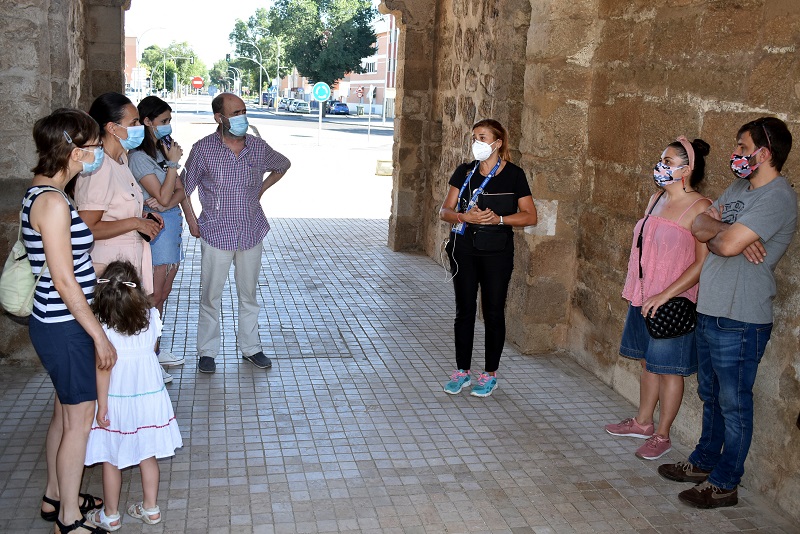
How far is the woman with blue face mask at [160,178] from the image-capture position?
16.7 feet

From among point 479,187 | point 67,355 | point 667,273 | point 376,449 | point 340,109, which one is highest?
point 340,109

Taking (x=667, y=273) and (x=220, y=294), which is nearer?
(x=667, y=273)

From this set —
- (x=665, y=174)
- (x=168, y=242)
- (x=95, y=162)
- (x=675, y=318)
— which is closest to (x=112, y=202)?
(x=95, y=162)

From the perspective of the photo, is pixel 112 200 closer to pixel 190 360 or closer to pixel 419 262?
pixel 190 360

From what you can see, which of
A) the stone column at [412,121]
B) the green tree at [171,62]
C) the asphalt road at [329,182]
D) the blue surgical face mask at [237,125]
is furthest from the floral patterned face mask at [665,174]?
the green tree at [171,62]

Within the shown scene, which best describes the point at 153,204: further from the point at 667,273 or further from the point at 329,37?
the point at 329,37

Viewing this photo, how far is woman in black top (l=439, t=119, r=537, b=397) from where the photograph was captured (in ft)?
16.7

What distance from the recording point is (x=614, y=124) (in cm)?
568

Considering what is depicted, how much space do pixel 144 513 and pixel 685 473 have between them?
107 inches

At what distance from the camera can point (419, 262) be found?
391 inches

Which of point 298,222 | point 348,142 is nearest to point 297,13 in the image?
point 348,142

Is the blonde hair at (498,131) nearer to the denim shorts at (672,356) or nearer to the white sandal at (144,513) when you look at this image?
the denim shorts at (672,356)

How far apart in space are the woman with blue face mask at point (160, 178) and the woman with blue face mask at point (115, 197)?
0.56 m

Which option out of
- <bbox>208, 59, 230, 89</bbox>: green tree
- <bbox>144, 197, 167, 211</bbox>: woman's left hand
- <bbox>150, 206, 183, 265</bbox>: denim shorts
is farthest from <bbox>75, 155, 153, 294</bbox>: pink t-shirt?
<bbox>208, 59, 230, 89</bbox>: green tree
